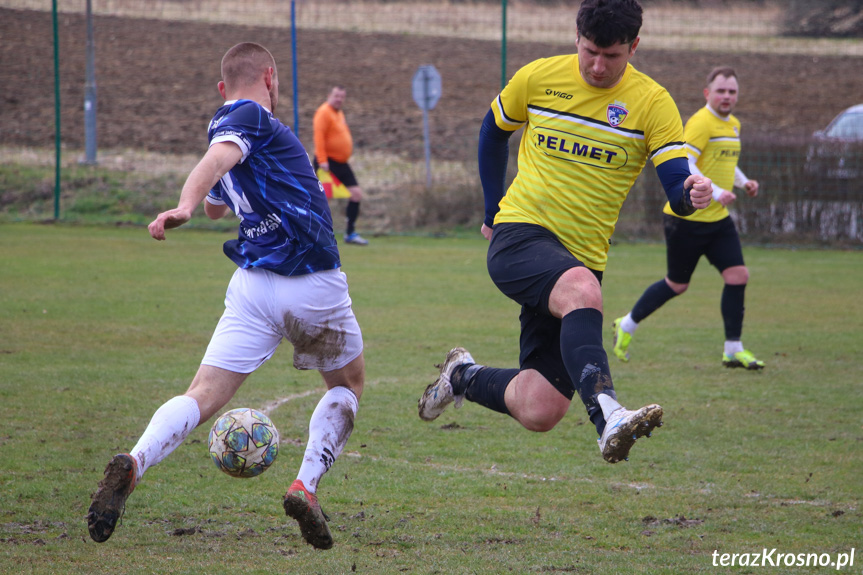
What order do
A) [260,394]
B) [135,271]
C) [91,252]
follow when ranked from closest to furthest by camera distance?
1. [260,394]
2. [135,271]
3. [91,252]

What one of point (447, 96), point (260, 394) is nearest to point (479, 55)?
point (447, 96)

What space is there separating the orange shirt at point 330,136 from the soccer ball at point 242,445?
10473 millimetres

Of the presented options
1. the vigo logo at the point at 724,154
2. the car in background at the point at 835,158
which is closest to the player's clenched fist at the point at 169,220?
the vigo logo at the point at 724,154

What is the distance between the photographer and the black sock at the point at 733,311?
24.9 feet

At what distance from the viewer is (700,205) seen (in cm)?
374

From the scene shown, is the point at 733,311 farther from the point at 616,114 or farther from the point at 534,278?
the point at 534,278

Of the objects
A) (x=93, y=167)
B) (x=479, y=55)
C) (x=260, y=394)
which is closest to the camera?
(x=260, y=394)

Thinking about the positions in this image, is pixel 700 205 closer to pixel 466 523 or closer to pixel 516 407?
pixel 516 407

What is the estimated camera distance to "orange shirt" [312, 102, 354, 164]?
551 inches

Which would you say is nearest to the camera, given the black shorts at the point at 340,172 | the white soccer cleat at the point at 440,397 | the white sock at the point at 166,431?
the white sock at the point at 166,431

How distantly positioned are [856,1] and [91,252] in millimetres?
15991

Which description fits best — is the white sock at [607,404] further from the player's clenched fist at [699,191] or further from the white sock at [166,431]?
the white sock at [166,431]

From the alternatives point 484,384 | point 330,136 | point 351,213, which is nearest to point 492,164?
point 484,384

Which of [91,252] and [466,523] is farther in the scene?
[91,252]
